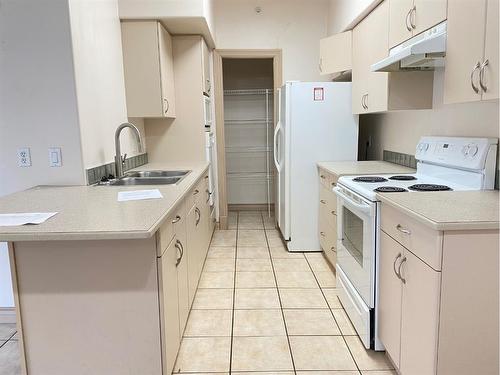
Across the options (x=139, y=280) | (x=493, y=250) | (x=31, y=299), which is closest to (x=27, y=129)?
(x=31, y=299)

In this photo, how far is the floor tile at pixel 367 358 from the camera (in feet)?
6.51

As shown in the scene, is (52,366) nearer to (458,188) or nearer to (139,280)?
(139,280)

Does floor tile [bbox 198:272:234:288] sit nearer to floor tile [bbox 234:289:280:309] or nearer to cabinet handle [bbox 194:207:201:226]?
floor tile [bbox 234:289:280:309]

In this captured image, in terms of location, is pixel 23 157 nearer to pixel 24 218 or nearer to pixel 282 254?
pixel 24 218

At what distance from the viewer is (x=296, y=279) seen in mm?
3135

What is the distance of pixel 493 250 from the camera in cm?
142

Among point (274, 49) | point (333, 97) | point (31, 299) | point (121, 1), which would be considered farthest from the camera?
point (274, 49)

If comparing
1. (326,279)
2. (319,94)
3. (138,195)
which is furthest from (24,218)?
(319,94)

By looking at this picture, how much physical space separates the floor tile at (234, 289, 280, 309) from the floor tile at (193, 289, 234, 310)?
6cm

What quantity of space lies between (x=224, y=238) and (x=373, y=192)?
2534mm

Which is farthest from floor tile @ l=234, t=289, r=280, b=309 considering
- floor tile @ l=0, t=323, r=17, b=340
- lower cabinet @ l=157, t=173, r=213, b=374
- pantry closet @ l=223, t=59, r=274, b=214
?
pantry closet @ l=223, t=59, r=274, b=214

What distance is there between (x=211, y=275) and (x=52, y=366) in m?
1.70

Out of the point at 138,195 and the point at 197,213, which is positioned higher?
the point at 138,195

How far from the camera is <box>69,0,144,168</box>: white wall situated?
231 centimetres
